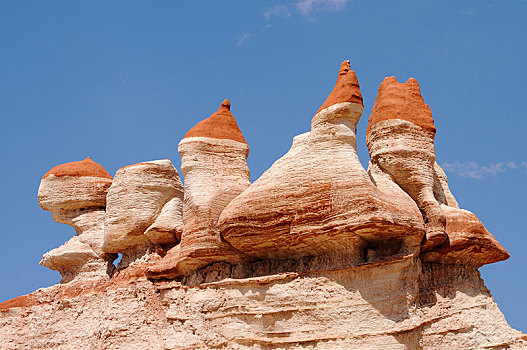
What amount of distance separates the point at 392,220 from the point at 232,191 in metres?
3.84

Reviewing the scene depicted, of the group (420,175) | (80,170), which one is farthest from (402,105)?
(80,170)

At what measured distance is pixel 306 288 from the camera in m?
14.4

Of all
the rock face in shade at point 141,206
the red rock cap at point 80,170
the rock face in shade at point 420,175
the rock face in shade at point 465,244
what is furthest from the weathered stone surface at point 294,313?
the red rock cap at point 80,170

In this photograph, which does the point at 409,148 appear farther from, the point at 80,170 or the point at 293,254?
the point at 80,170

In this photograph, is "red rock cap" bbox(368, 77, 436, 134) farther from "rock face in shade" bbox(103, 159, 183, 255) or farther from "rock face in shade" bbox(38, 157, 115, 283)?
"rock face in shade" bbox(38, 157, 115, 283)

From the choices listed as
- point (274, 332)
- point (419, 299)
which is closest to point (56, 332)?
point (274, 332)

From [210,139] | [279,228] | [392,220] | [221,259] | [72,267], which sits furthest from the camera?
[72,267]

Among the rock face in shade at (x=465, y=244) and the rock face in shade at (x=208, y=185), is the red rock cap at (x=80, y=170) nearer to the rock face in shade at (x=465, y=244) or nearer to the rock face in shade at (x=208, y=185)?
the rock face in shade at (x=208, y=185)

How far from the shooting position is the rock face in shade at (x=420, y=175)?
1543 centimetres

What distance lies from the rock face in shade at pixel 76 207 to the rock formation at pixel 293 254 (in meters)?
0.30

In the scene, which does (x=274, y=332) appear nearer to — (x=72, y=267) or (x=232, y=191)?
(x=232, y=191)

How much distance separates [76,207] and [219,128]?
4.47 metres

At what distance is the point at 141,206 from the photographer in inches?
702

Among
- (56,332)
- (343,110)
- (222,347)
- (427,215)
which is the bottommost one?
(222,347)
